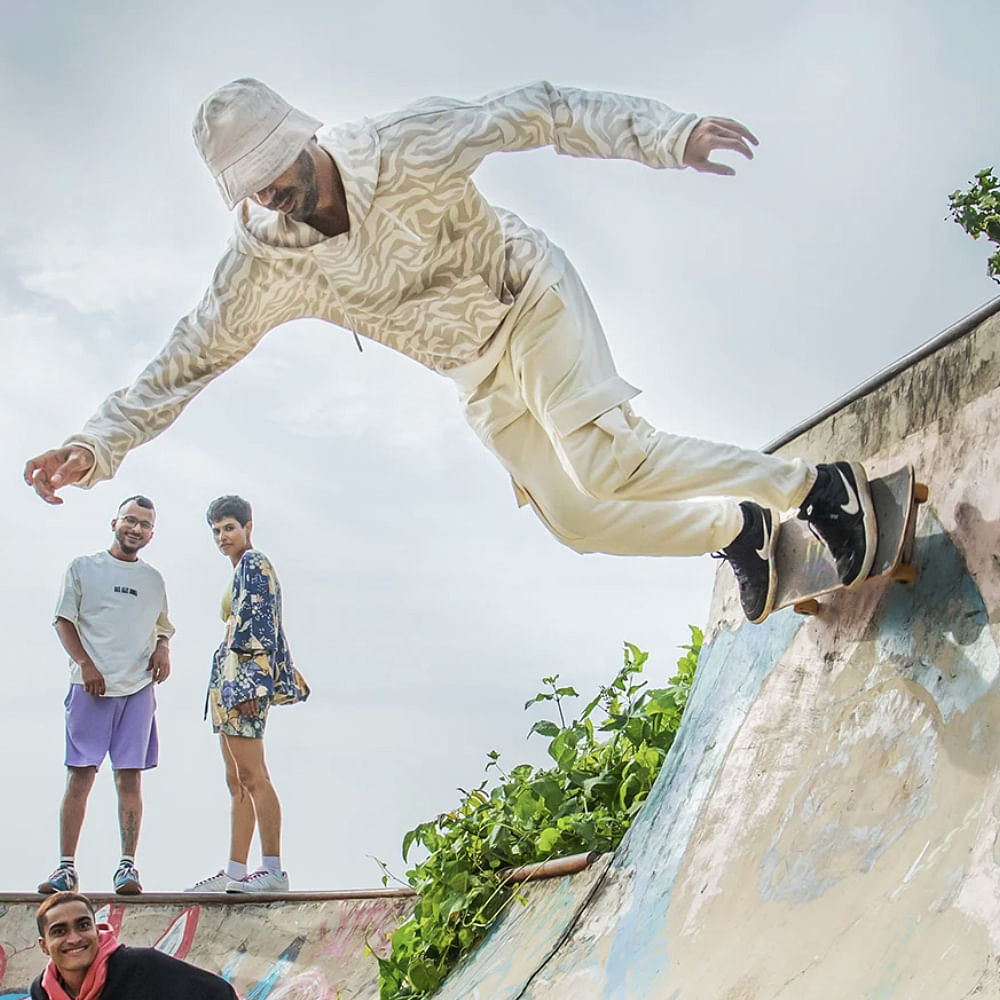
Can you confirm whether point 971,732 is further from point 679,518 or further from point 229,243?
point 229,243

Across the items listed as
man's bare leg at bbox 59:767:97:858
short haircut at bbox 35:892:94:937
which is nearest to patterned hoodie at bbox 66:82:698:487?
short haircut at bbox 35:892:94:937

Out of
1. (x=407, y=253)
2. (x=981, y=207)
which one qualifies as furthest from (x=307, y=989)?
(x=981, y=207)

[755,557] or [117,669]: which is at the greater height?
[117,669]

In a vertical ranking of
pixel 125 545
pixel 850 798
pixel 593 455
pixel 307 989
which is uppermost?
pixel 125 545

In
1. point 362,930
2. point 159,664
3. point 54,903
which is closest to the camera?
point 54,903

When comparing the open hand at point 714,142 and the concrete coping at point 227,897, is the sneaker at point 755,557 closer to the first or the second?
the open hand at point 714,142

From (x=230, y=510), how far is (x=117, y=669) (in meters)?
0.96

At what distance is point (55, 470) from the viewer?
3207 millimetres

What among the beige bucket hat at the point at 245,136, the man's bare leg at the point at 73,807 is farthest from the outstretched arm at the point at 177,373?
the man's bare leg at the point at 73,807

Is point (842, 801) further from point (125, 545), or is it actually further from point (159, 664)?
point (125, 545)

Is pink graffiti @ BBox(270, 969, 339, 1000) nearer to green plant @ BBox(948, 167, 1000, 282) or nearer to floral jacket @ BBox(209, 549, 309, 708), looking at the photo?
floral jacket @ BBox(209, 549, 309, 708)

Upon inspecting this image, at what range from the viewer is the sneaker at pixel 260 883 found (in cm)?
514

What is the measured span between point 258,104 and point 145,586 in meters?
3.33

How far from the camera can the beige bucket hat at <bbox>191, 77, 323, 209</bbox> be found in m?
2.92
